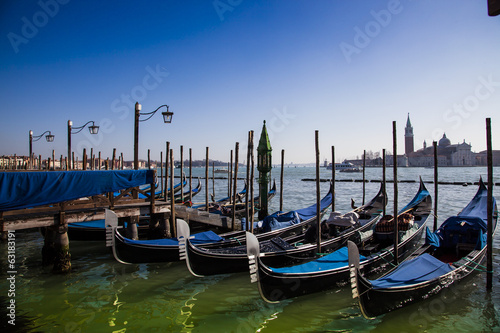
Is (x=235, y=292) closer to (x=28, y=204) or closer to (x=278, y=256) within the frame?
(x=278, y=256)

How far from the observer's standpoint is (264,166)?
10.7 metres

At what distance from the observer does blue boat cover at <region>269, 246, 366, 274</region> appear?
16.4 ft

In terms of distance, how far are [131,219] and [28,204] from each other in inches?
90.6

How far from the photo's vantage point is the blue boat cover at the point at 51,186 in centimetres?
550

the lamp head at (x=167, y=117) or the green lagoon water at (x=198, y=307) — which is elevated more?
the lamp head at (x=167, y=117)

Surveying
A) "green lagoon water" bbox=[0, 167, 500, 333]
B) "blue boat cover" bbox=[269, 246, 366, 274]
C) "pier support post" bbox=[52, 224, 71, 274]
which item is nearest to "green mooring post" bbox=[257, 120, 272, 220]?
"green lagoon water" bbox=[0, 167, 500, 333]

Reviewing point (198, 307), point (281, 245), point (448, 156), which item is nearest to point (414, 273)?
point (281, 245)

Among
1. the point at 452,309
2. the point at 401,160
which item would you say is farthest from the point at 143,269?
the point at 401,160

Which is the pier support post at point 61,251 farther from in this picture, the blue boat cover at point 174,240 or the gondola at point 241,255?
the gondola at point 241,255

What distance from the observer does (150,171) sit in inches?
305

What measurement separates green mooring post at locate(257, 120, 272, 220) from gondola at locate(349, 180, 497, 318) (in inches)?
211

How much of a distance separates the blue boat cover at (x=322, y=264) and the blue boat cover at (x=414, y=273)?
0.87 metres

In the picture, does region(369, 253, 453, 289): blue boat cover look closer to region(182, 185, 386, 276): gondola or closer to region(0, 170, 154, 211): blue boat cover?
region(182, 185, 386, 276): gondola

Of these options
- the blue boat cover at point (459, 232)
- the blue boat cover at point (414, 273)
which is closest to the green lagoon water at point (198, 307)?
the blue boat cover at point (414, 273)
